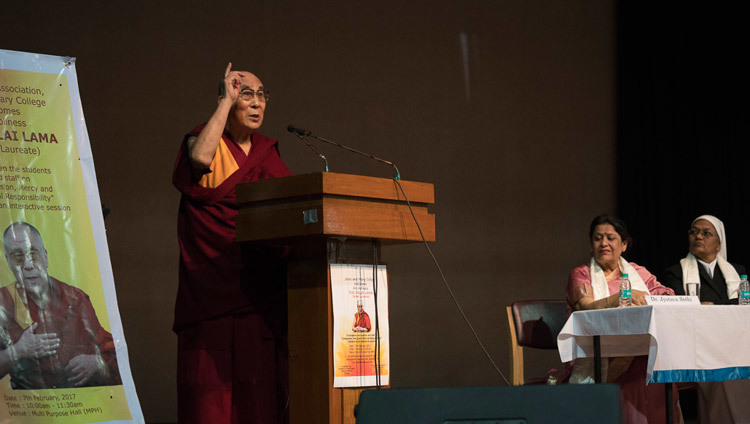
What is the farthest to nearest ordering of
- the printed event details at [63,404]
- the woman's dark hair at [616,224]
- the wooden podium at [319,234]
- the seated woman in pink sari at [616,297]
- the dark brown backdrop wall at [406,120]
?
the dark brown backdrop wall at [406,120]
the woman's dark hair at [616,224]
the seated woman in pink sari at [616,297]
the wooden podium at [319,234]
the printed event details at [63,404]

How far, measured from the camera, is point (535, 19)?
251 inches

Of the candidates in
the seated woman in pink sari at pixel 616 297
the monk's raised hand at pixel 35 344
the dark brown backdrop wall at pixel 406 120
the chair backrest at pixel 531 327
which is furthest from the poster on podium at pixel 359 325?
the dark brown backdrop wall at pixel 406 120

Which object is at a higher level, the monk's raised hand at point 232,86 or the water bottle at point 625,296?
the monk's raised hand at point 232,86

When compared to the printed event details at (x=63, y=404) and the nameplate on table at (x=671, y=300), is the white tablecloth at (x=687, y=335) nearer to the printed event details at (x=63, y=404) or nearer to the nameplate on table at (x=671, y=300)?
the nameplate on table at (x=671, y=300)

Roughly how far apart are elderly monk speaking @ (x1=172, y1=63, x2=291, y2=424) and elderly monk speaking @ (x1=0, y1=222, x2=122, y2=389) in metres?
0.65

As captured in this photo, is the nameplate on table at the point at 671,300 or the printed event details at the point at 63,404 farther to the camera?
the nameplate on table at the point at 671,300

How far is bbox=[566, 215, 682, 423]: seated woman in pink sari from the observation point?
11.4 ft

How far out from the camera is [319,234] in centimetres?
226

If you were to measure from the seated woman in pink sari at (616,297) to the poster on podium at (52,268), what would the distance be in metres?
2.00

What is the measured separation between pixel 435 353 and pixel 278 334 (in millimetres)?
3244

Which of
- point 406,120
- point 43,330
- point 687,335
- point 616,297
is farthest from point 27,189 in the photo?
point 406,120

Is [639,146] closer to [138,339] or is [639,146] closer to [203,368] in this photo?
[138,339]

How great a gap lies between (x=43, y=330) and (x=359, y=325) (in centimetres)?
85

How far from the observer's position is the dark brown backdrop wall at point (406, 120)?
509cm
